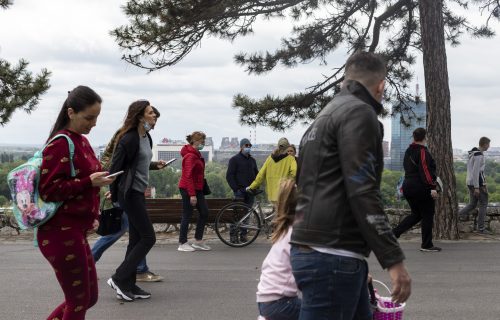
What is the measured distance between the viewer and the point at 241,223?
1065cm

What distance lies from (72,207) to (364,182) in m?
1.86

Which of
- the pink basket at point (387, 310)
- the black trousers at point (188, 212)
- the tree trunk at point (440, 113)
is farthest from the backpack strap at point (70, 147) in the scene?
the tree trunk at point (440, 113)

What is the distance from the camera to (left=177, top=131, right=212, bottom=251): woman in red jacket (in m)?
9.68

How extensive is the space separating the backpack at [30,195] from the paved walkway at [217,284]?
2264 millimetres

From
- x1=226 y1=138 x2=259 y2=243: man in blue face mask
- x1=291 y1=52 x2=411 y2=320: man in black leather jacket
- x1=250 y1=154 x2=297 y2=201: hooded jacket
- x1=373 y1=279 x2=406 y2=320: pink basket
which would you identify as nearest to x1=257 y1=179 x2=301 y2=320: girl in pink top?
x1=373 y1=279 x2=406 y2=320: pink basket

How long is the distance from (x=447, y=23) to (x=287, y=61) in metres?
3.35

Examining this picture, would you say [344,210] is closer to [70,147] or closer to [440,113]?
[70,147]

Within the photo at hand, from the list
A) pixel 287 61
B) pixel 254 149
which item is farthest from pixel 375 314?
pixel 287 61

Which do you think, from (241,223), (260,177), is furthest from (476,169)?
(241,223)

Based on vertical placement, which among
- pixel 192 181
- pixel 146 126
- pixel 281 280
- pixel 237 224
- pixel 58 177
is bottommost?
pixel 237 224

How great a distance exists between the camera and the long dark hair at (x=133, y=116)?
632 centimetres

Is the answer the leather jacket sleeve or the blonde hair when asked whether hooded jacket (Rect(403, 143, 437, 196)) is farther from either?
the leather jacket sleeve

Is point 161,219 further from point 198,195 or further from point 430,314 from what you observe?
point 430,314

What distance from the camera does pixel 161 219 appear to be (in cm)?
1145
